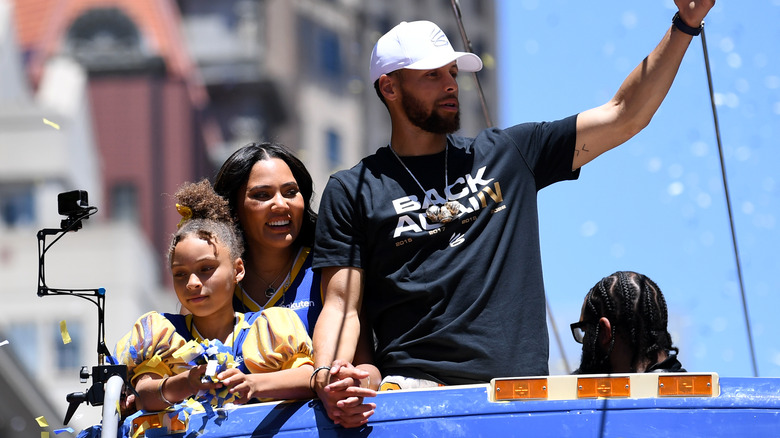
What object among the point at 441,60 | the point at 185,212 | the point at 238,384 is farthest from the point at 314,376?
the point at 441,60

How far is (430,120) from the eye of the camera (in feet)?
16.6

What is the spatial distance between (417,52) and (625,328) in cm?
118

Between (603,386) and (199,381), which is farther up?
(199,381)

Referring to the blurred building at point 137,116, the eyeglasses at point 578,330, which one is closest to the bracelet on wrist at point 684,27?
the eyeglasses at point 578,330

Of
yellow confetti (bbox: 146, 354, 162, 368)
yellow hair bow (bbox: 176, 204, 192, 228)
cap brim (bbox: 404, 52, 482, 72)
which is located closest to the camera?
yellow confetti (bbox: 146, 354, 162, 368)

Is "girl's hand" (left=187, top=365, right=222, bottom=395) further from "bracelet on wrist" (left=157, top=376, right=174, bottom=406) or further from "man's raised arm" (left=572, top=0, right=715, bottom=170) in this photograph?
"man's raised arm" (left=572, top=0, right=715, bottom=170)

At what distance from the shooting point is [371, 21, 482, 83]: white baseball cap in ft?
16.6

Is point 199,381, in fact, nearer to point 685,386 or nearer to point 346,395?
point 346,395

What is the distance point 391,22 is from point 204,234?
49.8 m

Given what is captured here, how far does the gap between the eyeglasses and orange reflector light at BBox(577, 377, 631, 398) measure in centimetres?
99

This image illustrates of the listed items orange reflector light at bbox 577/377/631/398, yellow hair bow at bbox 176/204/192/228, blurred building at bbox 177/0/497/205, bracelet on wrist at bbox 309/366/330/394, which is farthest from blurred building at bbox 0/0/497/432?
orange reflector light at bbox 577/377/631/398

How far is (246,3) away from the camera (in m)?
47.9

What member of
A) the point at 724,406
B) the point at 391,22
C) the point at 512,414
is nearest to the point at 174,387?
the point at 512,414

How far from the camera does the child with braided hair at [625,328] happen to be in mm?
4887
